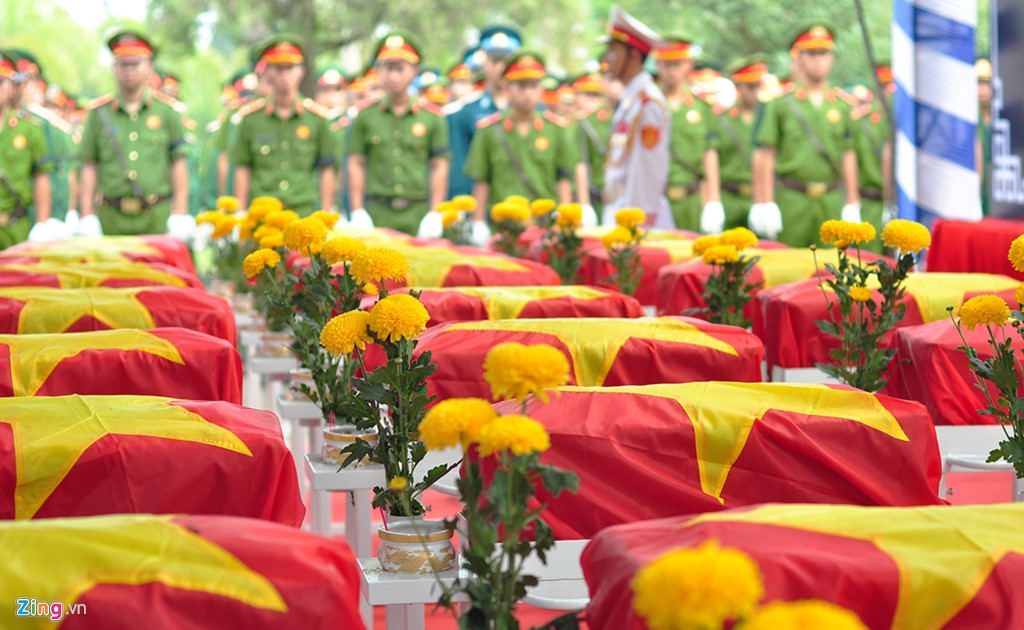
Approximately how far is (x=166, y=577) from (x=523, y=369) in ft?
1.43

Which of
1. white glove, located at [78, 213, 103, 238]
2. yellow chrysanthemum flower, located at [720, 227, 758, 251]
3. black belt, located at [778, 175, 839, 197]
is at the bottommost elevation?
white glove, located at [78, 213, 103, 238]

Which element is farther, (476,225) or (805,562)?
(476,225)

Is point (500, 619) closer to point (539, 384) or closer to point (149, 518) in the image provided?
point (539, 384)

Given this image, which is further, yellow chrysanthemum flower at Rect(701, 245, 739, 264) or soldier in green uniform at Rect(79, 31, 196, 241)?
soldier in green uniform at Rect(79, 31, 196, 241)

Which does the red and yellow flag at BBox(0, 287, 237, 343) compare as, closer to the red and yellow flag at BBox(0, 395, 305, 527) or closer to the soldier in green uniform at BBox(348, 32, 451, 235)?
the red and yellow flag at BBox(0, 395, 305, 527)

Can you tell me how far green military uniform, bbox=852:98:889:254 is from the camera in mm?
8617

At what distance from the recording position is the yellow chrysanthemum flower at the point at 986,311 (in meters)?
2.36

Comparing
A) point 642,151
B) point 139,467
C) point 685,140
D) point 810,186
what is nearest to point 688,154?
point 685,140

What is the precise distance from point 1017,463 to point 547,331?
942mm

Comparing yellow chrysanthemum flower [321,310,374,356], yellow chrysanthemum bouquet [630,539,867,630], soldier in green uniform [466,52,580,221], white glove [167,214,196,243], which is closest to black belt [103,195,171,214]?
white glove [167,214,196,243]

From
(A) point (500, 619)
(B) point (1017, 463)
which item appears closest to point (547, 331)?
(B) point (1017, 463)

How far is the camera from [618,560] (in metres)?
1.60

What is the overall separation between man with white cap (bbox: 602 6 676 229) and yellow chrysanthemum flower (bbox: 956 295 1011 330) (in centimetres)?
514

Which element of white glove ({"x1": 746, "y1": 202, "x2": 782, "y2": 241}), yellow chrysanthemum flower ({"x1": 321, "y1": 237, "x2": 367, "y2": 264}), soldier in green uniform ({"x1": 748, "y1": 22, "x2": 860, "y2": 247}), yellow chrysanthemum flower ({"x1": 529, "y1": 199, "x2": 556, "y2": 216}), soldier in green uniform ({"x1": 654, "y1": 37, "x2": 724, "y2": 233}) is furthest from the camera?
soldier in green uniform ({"x1": 654, "y1": 37, "x2": 724, "y2": 233})
